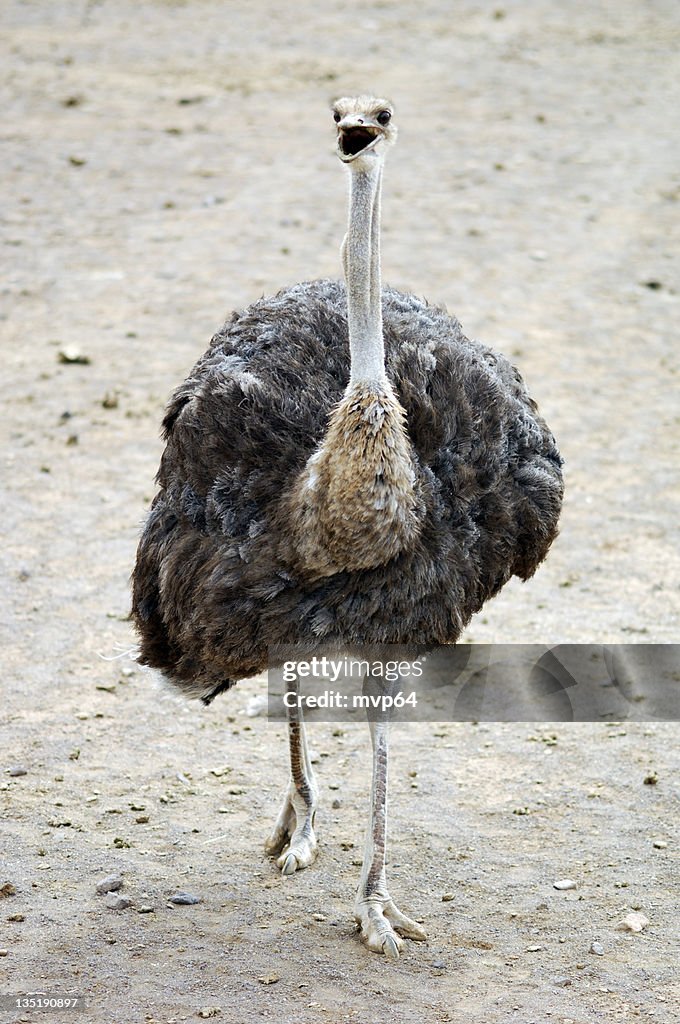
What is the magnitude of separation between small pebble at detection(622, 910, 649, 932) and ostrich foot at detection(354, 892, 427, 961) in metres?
0.65

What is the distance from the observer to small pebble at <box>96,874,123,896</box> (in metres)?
4.66

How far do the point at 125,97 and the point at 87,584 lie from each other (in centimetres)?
835

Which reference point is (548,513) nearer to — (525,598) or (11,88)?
(525,598)

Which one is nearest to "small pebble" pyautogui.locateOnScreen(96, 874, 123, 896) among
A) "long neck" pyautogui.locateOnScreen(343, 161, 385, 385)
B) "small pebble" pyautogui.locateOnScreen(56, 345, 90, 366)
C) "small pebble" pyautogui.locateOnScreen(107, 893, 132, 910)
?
"small pebble" pyautogui.locateOnScreen(107, 893, 132, 910)

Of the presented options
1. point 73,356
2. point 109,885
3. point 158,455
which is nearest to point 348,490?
point 109,885

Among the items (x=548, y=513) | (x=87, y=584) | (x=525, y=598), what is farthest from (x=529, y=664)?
(x=87, y=584)

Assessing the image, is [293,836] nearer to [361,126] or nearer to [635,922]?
[635,922]

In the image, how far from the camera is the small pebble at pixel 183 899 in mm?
4656

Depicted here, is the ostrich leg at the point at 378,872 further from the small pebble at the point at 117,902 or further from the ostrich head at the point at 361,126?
the ostrich head at the point at 361,126

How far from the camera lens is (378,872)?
179 inches

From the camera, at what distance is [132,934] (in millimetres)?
4461

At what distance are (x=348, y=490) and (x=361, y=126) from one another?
984mm

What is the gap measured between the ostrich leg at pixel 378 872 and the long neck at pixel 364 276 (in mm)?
1208

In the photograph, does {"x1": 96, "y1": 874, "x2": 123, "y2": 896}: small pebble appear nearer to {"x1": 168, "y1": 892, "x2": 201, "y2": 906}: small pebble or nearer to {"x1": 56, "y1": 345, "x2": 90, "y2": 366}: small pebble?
{"x1": 168, "y1": 892, "x2": 201, "y2": 906}: small pebble
